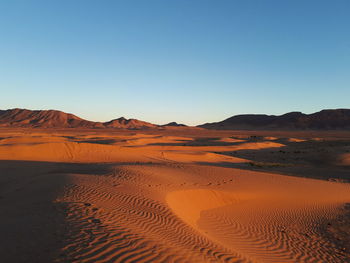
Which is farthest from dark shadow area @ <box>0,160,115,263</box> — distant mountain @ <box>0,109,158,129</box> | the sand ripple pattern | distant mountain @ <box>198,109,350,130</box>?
distant mountain @ <box>198,109,350,130</box>

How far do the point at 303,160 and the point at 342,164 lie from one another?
3.88 metres

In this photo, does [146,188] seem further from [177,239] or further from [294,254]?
[294,254]

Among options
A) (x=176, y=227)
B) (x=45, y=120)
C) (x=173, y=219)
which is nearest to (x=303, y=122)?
(x=45, y=120)

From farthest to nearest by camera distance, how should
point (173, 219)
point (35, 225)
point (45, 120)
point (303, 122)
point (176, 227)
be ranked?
point (303, 122) < point (45, 120) < point (173, 219) < point (176, 227) < point (35, 225)

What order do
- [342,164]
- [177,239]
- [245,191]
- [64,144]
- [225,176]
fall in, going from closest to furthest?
[177,239], [245,191], [225,176], [342,164], [64,144]

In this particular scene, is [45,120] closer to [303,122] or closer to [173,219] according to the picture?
[303,122]

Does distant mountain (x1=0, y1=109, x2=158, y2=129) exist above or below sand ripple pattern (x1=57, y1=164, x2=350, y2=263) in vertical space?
above

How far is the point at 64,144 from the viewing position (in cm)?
2569

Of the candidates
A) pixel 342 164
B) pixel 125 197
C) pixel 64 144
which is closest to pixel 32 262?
pixel 125 197

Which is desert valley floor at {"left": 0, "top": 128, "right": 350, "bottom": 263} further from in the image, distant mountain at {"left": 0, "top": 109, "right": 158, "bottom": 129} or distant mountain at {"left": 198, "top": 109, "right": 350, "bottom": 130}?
distant mountain at {"left": 198, "top": 109, "right": 350, "bottom": 130}

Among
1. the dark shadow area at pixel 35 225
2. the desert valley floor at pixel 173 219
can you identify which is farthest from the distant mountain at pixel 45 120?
the dark shadow area at pixel 35 225

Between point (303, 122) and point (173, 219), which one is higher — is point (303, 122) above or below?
above

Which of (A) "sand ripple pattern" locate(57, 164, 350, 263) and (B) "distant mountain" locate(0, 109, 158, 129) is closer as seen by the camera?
(A) "sand ripple pattern" locate(57, 164, 350, 263)

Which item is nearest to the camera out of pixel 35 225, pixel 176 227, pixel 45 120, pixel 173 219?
pixel 35 225
